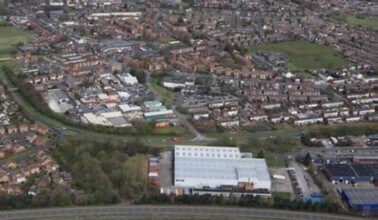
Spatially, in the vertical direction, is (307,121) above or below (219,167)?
below

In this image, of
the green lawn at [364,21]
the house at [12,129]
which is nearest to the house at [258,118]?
the house at [12,129]

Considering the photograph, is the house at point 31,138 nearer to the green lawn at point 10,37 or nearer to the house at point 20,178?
the house at point 20,178

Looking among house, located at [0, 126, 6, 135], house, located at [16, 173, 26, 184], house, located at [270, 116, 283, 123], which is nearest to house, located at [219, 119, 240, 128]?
house, located at [270, 116, 283, 123]

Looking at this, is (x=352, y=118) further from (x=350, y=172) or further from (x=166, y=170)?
(x=166, y=170)

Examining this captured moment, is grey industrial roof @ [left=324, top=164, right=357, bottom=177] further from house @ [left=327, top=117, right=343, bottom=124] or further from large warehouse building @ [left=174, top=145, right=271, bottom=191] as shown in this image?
house @ [left=327, top=117, right=343, bottom=124]

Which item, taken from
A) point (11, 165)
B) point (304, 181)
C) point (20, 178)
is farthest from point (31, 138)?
point (304, 181)

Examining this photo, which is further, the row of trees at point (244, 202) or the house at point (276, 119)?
the house at point (276, 119)
